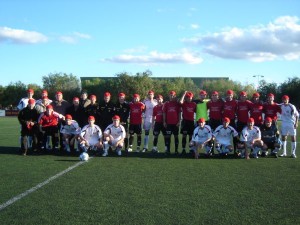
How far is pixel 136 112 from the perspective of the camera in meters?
11.0

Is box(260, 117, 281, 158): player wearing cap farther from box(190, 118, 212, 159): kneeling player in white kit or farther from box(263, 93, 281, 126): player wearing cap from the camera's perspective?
box(190, 118, 212, 159): kneeling player in white kit

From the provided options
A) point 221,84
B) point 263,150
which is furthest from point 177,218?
point 221,84

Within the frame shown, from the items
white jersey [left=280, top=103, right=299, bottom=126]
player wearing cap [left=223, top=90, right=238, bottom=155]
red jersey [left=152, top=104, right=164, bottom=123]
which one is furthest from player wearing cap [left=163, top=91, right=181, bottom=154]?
white jersey [left=280, top=103, right=299, bottom=126]

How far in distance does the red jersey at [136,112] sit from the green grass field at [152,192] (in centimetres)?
215

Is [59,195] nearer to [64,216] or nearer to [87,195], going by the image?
[87,195]

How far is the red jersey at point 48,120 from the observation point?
10.7m

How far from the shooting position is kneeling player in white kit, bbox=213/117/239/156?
1009 cm

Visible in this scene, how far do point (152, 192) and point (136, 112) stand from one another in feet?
17.5

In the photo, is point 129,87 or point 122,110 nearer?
point 122,110

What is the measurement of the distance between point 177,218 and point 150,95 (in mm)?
7351

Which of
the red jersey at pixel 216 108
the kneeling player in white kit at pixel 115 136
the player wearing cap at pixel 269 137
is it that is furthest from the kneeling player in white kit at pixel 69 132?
the player wearing cap at pixel 269 137

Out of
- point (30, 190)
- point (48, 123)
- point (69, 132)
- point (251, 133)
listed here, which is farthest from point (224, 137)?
point (30, 190)

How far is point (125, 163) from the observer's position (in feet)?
28.8

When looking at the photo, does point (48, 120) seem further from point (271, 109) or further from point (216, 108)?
point (271, 109)
